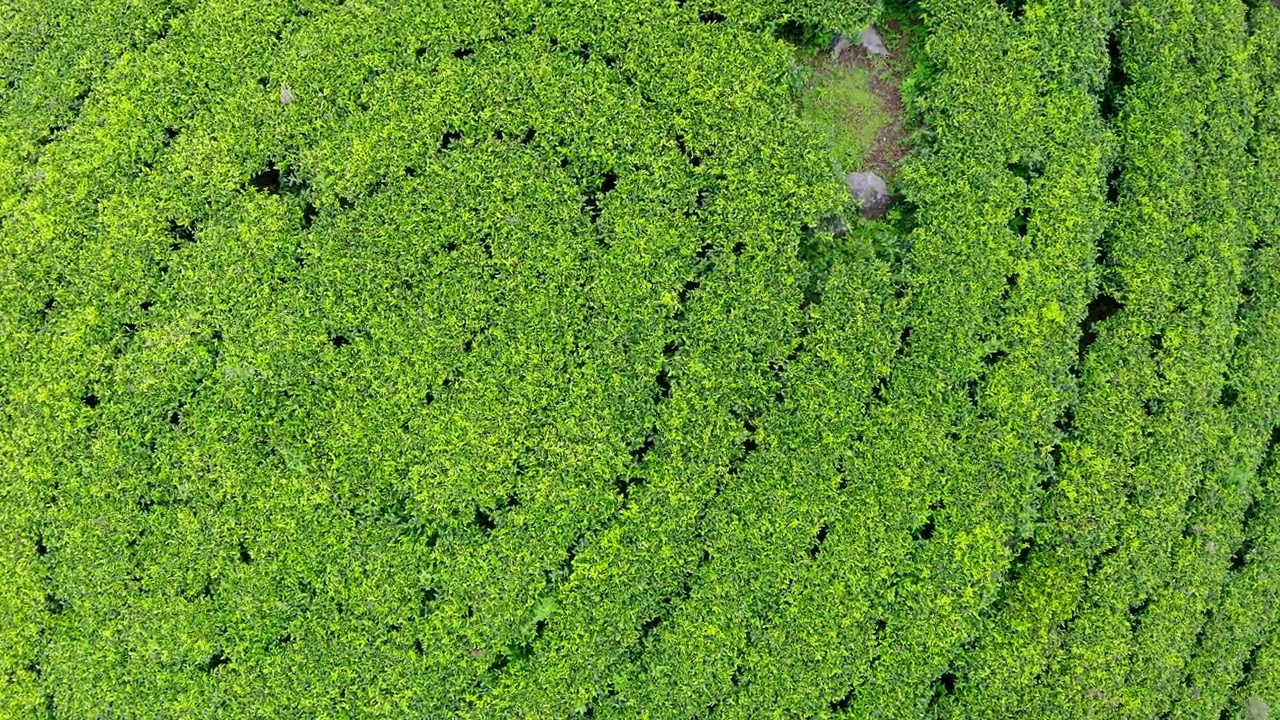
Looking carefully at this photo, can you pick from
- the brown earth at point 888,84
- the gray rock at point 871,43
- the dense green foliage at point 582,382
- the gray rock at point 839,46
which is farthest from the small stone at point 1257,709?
the gray rock at point 839,46

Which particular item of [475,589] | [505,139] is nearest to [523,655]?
[475,589]

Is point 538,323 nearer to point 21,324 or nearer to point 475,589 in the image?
point 475,589

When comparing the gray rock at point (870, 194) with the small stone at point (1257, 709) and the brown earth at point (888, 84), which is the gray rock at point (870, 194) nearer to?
the brown earth at point (888, 84)

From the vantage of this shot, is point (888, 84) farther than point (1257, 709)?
Yes

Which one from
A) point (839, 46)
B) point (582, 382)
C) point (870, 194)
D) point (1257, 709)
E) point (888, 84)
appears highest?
point (839, 46)

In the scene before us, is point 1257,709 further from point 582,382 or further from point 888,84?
point 582,382

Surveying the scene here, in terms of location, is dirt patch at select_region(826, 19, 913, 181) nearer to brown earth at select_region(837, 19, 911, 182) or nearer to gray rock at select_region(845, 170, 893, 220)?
brown earth at select_region(837, 19, 911, 182)

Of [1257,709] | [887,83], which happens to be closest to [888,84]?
[887,83]
